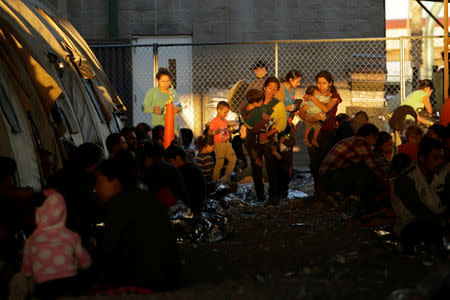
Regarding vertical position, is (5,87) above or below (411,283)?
above

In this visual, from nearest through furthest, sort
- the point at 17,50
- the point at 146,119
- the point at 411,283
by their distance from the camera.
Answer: the point at 411,283 → the point at 17,50 → the point at 146,119

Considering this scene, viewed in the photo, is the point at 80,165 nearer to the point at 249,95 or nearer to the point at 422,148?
the point at 422,148

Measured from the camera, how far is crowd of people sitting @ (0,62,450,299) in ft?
14.6

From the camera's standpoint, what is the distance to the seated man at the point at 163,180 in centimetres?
728

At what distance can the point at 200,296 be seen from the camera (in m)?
4.60

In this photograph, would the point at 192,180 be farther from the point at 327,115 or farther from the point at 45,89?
the point at 327,115

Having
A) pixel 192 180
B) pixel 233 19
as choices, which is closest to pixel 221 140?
pixel 192 180

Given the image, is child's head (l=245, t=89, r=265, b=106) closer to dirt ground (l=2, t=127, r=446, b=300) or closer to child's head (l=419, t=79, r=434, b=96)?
dirt ground (l=2, t=127, r=446, b=300)

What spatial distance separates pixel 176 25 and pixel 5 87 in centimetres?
1109

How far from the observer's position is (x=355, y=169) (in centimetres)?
860

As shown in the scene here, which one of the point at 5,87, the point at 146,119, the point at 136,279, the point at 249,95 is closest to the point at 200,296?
the point at 136,279

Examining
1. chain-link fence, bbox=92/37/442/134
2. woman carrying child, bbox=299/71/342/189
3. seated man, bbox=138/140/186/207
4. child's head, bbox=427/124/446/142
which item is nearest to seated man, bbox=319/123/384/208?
child's head, bbox=427/124/446/142

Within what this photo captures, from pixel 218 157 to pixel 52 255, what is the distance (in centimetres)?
796

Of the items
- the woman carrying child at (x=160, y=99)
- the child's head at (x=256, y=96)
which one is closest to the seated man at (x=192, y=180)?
the child's head at (x=256, y=96)
